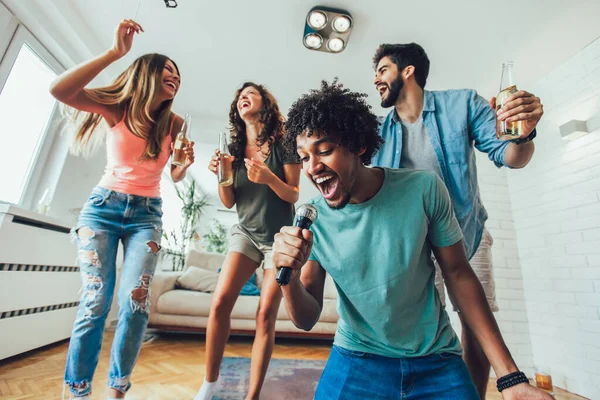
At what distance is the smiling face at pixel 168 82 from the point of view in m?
1.48

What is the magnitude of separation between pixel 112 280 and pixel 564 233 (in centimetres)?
314

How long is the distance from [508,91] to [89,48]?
3.34 m

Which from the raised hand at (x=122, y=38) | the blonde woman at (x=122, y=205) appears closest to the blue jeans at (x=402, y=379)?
the blonde woman at (x=122, y=205)

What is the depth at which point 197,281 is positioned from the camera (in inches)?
138

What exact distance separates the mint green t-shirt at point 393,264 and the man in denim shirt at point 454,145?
16.8 inches

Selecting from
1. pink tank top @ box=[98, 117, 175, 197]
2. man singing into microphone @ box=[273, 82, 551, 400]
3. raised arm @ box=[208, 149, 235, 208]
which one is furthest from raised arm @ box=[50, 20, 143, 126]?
man singing into microphone @ box=[273, 82, 551, 400]

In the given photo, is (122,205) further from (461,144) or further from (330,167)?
(461,144)

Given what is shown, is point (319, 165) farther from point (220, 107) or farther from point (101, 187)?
point (220, 107)

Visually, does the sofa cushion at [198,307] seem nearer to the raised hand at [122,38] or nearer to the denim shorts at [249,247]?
the denim shorts at [249,247]

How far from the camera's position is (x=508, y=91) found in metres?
1.01

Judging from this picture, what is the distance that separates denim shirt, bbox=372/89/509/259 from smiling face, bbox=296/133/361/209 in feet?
1.66

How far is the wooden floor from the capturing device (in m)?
1.62

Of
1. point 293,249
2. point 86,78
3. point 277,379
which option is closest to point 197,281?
point 277,379

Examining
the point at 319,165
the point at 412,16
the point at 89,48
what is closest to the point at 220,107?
the point at 89,48
